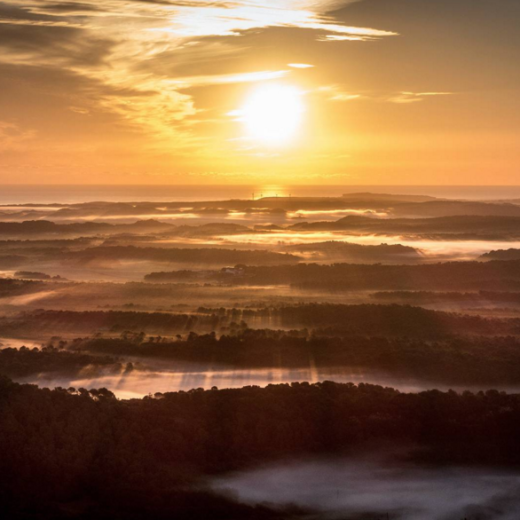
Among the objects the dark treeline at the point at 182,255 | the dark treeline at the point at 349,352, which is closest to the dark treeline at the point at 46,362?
the dark treeline at the point at 349,352

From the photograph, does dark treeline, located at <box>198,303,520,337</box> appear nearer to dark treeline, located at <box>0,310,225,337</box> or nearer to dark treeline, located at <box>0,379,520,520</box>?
dark treeline, located at <box>0,310,225,337</box>

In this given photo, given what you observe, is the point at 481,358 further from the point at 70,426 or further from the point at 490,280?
the point at 490,280

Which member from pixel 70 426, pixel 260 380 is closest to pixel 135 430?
pixel 70 426

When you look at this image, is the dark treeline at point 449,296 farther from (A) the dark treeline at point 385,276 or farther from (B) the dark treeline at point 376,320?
(B) the dark treeline at point 376,320

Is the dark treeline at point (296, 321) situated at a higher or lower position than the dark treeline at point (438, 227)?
higher

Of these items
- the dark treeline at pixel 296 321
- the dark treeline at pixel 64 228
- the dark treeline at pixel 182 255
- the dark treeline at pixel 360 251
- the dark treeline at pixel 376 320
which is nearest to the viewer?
the dark treeline at pixel 376 320

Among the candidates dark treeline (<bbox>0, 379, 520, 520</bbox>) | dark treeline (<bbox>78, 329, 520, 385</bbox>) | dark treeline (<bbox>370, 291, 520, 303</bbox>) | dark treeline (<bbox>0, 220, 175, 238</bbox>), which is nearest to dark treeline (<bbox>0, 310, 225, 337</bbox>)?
dark treeline (<bbox>78, 329, 520, 385</bbox>)

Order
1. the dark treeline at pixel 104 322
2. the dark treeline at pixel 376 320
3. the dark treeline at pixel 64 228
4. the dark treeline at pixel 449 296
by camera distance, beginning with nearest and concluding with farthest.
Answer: the dark treeline at pixel 376 320
the dark treeline at pixel 104 322
the dark treeline at pixel 449 296
the dark treeline at pixel 64 228

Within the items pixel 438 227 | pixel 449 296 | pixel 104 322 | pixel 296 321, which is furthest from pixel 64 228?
pixel 296 321
